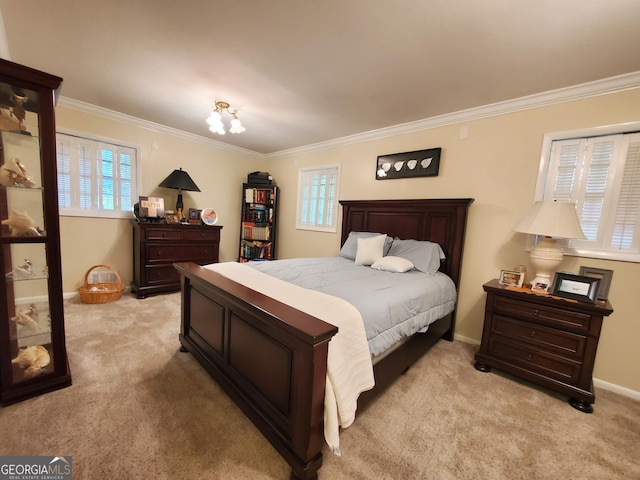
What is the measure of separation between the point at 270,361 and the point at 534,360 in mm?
2042

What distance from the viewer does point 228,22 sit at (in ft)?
5.28

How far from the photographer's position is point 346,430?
1455mm

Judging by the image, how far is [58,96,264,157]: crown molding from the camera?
2982 mm

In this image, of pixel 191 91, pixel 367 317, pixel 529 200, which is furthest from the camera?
pixel 191 91

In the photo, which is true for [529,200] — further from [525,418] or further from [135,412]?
[135,412]

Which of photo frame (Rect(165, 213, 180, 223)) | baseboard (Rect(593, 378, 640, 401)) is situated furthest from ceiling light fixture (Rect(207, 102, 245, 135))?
baseboard (Rect(593, 378, 640, 401))

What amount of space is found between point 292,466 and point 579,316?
6.94 feet

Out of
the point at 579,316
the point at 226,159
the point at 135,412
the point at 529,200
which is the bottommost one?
the point at 135,412

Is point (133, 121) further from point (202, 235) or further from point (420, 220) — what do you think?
point (420, 220)

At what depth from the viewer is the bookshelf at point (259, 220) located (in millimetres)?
4582

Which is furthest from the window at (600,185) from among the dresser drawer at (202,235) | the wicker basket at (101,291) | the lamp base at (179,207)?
the wicker basket at (101,291)

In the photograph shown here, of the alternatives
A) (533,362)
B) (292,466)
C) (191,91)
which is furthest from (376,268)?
(191,91)

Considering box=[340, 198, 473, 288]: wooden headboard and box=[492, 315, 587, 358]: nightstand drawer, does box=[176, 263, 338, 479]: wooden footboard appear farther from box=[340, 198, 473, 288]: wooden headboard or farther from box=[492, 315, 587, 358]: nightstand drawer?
box=[340, 198, 473, 288]: wooden headboard

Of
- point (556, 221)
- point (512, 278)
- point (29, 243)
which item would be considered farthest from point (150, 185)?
point (556, 221)
